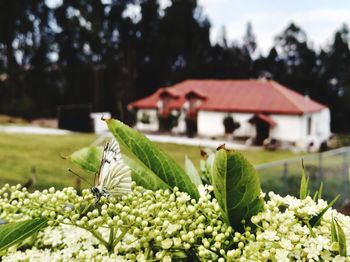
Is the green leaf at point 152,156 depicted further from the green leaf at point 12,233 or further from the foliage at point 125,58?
the foliage at point 125,58

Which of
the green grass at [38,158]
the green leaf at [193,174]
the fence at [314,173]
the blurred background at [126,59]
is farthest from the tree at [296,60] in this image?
the green leaf at [193,174]

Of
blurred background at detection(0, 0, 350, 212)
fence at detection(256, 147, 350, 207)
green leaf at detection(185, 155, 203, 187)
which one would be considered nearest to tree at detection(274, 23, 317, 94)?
blurred background at detection(0, 0, 350, 212)

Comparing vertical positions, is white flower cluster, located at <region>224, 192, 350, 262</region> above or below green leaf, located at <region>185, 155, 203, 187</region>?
below

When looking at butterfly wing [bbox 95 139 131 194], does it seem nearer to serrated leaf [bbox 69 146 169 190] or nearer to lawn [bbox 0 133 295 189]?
serrated leaf [bbox 69 146 169 190]

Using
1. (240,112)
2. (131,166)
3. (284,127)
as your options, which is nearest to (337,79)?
(240,112)

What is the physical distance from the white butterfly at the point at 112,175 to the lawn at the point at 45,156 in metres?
8.68

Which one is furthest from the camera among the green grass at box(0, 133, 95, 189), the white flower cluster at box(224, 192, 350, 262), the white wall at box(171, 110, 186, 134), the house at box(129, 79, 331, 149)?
the white wall at box(171, 110, 186, 134)

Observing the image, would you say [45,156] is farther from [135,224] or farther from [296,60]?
[296,60]

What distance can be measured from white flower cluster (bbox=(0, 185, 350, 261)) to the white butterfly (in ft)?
0.04

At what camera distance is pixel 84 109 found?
84.6 feet

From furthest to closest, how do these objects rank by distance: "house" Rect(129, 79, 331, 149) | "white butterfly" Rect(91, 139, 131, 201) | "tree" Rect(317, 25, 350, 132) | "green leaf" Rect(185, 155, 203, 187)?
"tree" Rect(317, 25, 350, 132) < "house" Rect(129, 79, 331, 149) < "green leaf" Rect(185, 155, 203, 187) < "white butterfly" Rect(91, 139, 131, 201)

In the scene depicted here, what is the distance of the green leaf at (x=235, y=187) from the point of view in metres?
0.55

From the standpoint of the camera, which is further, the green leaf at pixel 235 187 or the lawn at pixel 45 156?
the lawn at pixel 45 156

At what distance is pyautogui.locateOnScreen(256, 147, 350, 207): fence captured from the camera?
4.96 m
